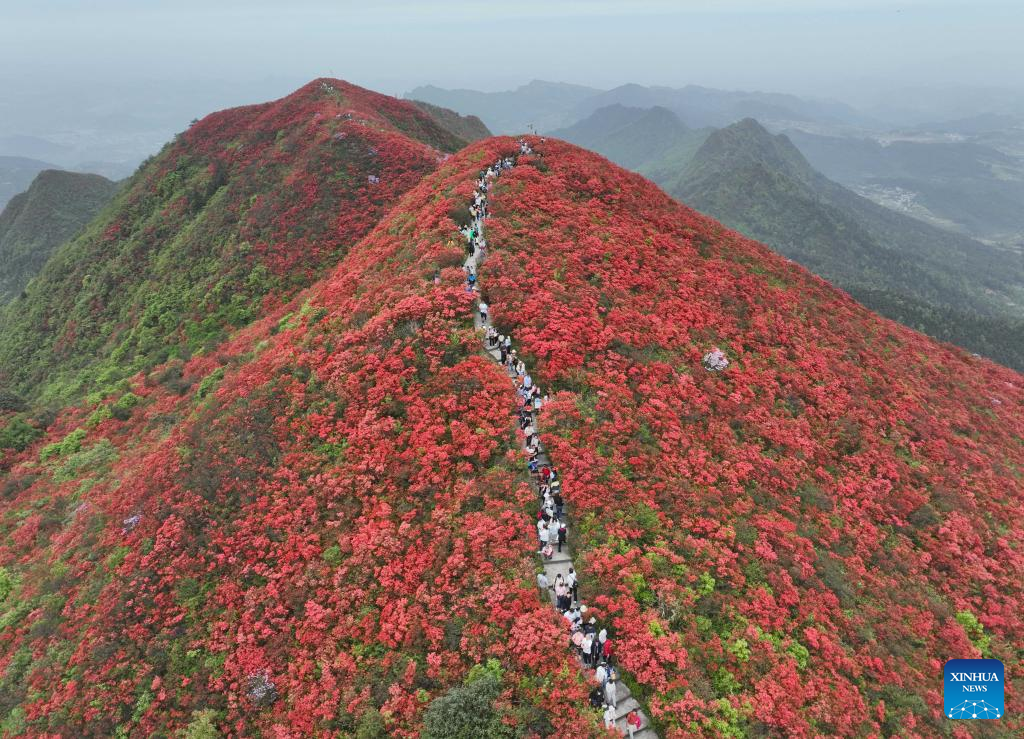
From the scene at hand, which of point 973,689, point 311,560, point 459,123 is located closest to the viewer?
point 973,689

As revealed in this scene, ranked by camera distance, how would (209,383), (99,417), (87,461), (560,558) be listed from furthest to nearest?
(99,417) → (209,383) → (87,461) → (560,558)

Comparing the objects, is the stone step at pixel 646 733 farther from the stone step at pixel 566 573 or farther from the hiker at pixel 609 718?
the hiker at pixel 609 718

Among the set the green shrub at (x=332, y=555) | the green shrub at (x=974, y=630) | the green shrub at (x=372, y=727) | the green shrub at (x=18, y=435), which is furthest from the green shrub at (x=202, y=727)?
the green shrub at (x=18, y=435)

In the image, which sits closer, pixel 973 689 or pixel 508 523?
pixel 508 523

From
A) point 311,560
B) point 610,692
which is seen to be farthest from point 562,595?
point 311,560

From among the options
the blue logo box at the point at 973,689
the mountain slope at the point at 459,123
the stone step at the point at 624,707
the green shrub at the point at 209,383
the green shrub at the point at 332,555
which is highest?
the mountain slope at the point at 459,123

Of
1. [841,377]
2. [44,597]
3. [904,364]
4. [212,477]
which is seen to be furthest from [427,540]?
[904,364]

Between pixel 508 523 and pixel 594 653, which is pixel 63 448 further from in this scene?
pixel 594 653
